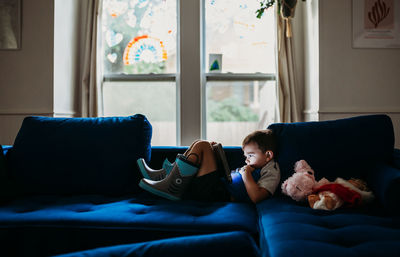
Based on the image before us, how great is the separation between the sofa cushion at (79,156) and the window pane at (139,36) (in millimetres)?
1496

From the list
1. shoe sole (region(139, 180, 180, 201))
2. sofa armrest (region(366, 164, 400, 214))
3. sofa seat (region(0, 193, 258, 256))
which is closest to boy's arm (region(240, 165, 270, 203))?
sofa seat (region(0, 193, 258, 256))

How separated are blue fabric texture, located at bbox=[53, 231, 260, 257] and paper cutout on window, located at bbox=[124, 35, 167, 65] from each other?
276cm

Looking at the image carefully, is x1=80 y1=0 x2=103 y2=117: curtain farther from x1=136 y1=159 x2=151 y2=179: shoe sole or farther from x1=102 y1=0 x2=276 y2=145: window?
x1=136 y1=159 x2=151 y2=179: shoe sole

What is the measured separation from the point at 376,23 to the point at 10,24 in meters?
3.42

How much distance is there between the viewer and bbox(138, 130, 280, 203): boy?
178cm

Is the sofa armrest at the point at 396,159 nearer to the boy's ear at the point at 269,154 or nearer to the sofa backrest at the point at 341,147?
the sofa backrest at the point at 341,147

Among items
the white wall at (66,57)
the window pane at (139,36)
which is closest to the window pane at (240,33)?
the window pane at (139,36)

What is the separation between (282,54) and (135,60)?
5.02 feet

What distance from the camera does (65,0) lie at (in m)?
3.13

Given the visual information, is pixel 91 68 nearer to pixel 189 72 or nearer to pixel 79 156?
pixel 189 72

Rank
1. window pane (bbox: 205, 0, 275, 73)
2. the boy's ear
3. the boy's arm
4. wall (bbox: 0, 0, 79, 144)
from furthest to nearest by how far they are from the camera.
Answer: window pane (bbox: 205, 0, 275, 73) → wall (bbox: 0, 0, 79, 144) → the boy's ear → the boy's arm

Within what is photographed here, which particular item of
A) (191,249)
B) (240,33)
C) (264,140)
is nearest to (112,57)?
(240,33)

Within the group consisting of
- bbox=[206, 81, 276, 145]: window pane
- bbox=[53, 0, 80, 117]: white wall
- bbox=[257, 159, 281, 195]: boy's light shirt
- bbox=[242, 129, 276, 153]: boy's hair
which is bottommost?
bbox=[257, 159, 281, 195]: boy's light shirt

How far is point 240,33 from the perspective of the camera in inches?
131
